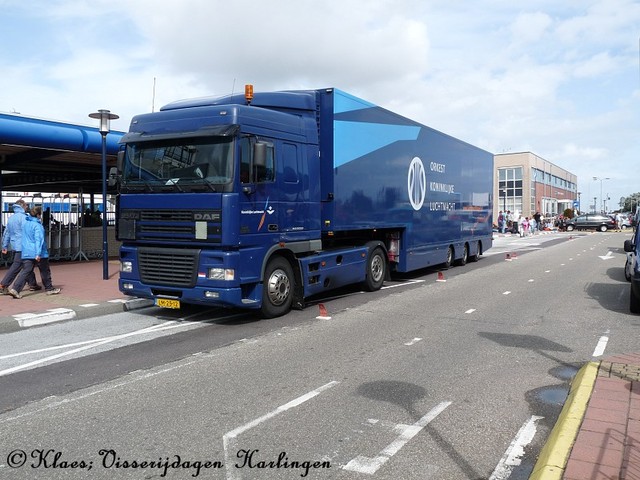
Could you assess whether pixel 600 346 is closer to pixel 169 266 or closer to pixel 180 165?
pixel 169 266

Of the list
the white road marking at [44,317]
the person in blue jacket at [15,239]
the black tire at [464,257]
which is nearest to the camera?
the white road marking at [44,317]

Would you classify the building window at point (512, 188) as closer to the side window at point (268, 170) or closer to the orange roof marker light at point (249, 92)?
the orange roof marker light at point (249, 92)

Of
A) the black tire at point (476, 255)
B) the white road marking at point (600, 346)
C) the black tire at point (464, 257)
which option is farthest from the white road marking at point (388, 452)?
the black tire at point (476, 255)

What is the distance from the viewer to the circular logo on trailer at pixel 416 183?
531 inches

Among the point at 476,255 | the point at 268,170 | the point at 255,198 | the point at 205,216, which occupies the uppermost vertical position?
the point at 268,170

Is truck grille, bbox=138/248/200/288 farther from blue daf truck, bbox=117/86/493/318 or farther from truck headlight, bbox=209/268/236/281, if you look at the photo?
truck headlight, bbox=209/268/236/281

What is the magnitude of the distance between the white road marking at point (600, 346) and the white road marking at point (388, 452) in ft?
10.2

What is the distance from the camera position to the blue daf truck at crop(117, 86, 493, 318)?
8.00m

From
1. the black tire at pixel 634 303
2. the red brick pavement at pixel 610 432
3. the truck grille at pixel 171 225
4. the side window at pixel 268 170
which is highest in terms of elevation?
the side window at pixel 268 170

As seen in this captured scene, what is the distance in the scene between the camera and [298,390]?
17.5 feet

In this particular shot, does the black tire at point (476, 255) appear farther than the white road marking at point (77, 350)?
Yes

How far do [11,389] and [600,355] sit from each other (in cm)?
662

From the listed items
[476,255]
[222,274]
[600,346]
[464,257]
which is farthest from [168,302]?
[476,255]

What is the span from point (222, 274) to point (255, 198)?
126 centimetres
